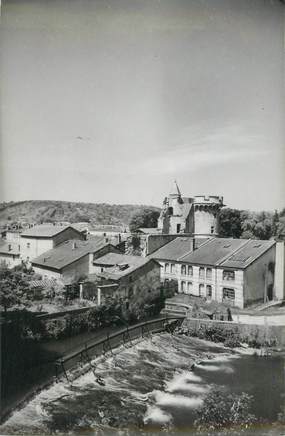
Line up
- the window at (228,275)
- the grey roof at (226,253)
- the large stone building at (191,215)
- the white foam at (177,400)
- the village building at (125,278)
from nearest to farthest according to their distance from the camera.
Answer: the white foam at (177,400)
the large stone building at (191,215)
the village building at (125,278)
the grey roof at (226,253)
the window at (228,275)

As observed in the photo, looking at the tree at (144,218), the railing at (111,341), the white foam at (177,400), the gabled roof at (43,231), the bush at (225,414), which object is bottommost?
the bush at (225,414)

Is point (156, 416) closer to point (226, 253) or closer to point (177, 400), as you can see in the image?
point (177, 400)

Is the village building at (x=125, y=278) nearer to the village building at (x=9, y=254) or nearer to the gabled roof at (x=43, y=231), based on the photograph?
the gabled roof at (x=43, y=231)

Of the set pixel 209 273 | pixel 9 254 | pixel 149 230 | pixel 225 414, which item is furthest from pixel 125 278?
pixel 225 414

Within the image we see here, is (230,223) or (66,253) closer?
(66,253)

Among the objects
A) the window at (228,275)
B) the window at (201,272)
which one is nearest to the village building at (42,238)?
the window at (201,272)

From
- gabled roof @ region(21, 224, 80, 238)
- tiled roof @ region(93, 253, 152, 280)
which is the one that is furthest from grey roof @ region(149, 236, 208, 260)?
gabled roof @ region(21, 224, 80, 238)

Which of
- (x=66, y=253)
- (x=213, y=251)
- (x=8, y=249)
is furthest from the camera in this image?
(x=213, y=251)
